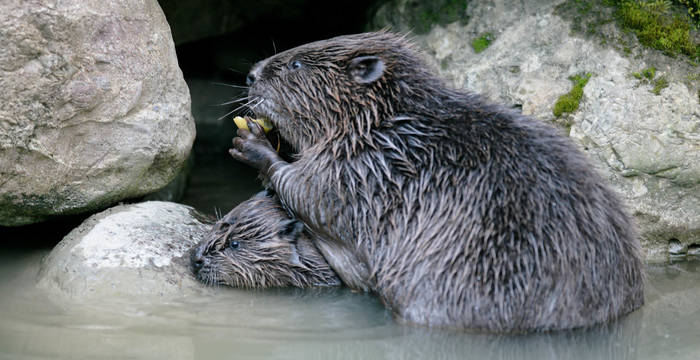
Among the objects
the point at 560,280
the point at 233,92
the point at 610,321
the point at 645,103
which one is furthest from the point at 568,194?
the point at 233,92

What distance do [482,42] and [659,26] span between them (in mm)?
1166

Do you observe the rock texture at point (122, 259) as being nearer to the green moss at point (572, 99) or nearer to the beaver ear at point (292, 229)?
the beaver ear at point (292, 229)

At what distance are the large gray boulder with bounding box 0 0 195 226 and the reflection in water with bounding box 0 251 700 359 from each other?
0.61 m

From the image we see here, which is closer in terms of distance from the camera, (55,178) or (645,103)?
(55,178)

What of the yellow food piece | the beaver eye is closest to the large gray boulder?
the yellow food piece

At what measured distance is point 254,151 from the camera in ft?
14.1

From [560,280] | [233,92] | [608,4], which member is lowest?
[233,92]

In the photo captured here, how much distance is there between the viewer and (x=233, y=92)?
8539 millimetres

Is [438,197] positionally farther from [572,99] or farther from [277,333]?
[572,99]

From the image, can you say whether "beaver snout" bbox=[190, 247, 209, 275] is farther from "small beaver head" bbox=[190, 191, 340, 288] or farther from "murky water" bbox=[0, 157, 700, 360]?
"murky water" bbox=[0, 157, 700, 360]

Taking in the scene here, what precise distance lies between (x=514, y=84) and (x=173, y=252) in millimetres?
2519

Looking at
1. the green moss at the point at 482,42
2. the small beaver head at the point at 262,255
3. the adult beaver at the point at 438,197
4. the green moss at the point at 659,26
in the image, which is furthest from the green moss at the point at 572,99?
the small beaver head at the point at 262,255

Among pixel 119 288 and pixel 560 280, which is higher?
pixel 560 280

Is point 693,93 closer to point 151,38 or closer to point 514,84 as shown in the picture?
point 514,84
